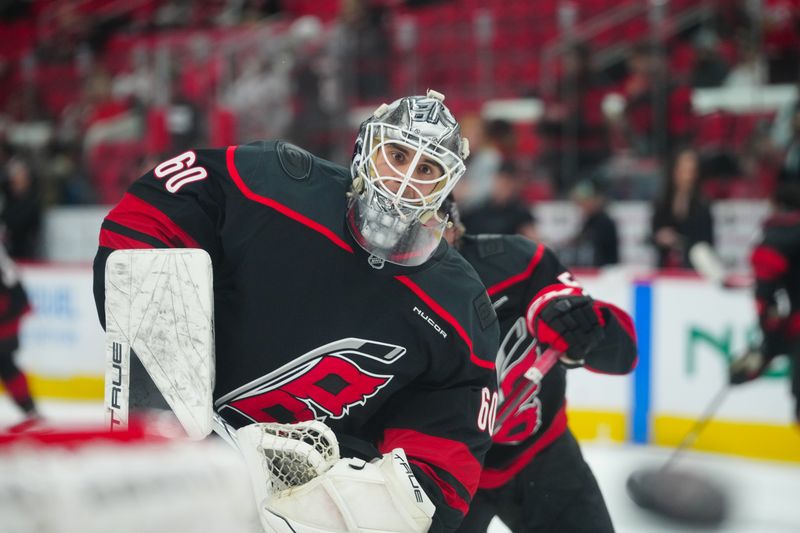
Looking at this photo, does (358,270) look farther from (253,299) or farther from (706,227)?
(706,227)

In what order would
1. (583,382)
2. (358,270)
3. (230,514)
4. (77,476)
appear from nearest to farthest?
(77,476) < (230,514) < (358,270) < (583,382)

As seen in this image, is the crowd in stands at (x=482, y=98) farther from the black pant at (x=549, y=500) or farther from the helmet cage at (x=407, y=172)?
the helmet cage at (x=407, y=172)

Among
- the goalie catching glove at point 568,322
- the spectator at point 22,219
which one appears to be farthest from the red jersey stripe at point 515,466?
the spectator at point 22,219

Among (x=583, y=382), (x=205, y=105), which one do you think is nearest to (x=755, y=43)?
(x=583, y=382)

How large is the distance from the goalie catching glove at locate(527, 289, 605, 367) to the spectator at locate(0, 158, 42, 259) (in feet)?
19.8

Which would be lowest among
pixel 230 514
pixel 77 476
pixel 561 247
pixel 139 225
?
pixel 561 247

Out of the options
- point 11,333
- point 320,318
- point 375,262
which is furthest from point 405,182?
point 11,333

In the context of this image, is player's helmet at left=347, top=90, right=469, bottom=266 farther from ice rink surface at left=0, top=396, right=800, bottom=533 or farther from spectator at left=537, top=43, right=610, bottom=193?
spectator at left=537, top=43, right=610, bottom=193

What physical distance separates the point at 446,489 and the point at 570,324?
0.60 metres

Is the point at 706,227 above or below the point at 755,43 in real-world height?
below

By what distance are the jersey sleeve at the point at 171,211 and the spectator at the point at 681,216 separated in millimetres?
4280

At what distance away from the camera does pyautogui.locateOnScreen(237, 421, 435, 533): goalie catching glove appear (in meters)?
1.54

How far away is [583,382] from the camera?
551 cm

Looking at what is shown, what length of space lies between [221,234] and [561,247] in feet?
15.6
